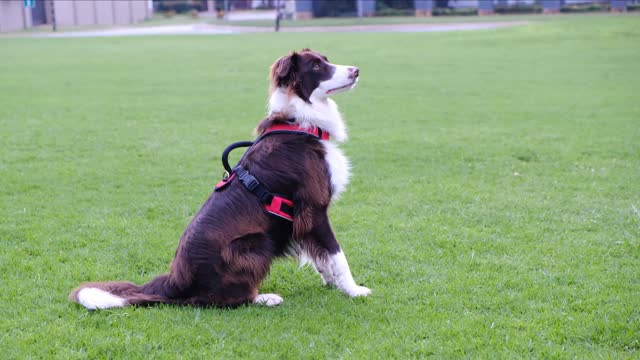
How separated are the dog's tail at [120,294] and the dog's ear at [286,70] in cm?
163

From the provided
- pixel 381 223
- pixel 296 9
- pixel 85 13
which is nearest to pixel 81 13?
pixel 85 13

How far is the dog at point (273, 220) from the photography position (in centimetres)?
488

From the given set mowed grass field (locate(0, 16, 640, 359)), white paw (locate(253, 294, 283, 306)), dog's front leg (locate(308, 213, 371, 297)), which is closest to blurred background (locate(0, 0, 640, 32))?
mowed grass field (locate(0, 16, 640, 359))

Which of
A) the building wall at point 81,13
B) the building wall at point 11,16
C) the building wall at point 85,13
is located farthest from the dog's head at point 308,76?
the building wall at point 85,13

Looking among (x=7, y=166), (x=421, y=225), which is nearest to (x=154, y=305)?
(x=421, y=225)

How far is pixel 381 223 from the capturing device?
7.14 metres

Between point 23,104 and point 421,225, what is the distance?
1202cm

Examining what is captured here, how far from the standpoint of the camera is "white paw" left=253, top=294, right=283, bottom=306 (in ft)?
16.7

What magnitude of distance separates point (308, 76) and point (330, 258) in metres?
1.35

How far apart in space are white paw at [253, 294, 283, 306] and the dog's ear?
1.55m

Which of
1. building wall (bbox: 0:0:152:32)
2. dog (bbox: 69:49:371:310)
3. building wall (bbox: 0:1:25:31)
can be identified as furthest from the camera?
building wall (bbox: 0:0:152:32)

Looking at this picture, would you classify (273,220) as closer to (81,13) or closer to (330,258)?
(330,258)

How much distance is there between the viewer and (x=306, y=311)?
502 centimetres

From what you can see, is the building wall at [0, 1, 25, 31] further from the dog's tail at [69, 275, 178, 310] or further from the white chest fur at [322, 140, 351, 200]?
the white chest fur at [322, 140, 351, 200]
